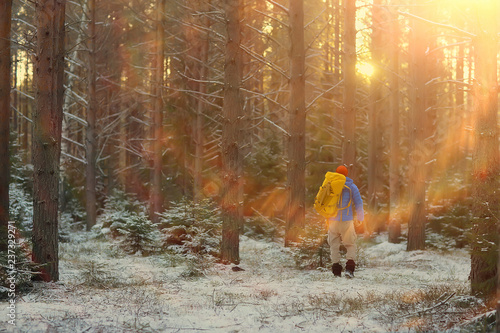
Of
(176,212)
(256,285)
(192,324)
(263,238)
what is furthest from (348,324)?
(263,238)

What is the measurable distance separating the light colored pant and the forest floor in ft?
1.52

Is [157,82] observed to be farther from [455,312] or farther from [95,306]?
[455,312]

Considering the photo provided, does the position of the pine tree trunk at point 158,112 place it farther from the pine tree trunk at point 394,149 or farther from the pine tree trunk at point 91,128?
the pine tree trunk at point 394,149

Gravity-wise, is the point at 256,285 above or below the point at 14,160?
below

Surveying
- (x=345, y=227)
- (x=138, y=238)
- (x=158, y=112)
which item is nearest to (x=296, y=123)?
(x=345, y=227)

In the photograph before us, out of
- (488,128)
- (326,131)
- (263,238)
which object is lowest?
(263,238)

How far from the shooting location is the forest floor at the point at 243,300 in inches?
211

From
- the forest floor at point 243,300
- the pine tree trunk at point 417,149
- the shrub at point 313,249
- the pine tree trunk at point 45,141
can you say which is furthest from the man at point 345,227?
the pine tree trunk at point 417,149

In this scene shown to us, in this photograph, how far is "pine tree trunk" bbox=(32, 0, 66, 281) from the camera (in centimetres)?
790

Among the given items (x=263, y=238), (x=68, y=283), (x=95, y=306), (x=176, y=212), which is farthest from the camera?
(x=263, y=238)

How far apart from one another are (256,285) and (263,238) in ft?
31.5

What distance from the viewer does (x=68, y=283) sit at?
7.94 m

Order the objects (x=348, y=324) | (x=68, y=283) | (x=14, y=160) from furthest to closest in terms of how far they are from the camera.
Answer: (x=14, y=160) → (x=68, y=283) → (x=348, y=324)

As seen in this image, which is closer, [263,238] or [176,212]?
[176,212]
